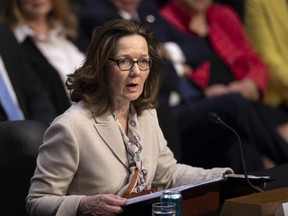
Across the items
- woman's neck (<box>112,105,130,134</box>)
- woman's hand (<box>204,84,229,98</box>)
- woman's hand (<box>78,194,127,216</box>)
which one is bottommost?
woman's hand (<box>204,84,229,98</box>)

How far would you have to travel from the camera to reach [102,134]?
265cm

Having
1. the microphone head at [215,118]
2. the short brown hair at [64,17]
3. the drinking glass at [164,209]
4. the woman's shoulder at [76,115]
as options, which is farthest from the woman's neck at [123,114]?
the short brown hair at [64,17]

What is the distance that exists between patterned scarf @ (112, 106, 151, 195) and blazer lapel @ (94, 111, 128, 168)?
20 millimetres

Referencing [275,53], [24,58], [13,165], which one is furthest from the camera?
[275,53]

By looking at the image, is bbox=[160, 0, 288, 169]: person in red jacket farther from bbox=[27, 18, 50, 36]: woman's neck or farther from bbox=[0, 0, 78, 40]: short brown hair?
bbox=[27, 18, 50, 36]: woman's neck

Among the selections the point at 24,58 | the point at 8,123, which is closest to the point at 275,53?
the point at 24,58

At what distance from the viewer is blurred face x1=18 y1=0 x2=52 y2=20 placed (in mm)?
4656

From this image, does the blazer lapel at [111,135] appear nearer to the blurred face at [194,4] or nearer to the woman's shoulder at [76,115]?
the woman's shoulder at [76,115]

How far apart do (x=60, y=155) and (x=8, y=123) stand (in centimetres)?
45

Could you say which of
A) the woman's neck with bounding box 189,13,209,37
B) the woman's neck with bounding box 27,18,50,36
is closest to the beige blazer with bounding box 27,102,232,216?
the woman's neck with bounding box 27,18,50,36

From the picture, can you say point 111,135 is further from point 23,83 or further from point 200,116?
point 200,116

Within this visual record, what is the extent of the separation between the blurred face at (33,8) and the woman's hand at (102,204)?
236 cm

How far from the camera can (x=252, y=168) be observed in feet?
14.7

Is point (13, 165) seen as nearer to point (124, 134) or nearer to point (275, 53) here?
point (124, 134)
